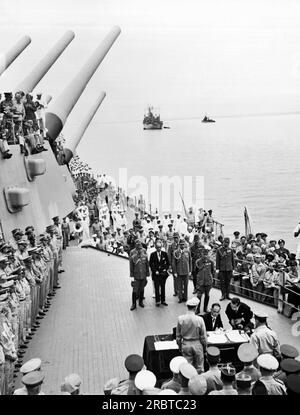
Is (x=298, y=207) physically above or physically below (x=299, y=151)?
below

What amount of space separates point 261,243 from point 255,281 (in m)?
2.76

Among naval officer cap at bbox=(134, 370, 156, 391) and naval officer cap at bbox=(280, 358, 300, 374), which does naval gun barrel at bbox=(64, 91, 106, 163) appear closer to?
naval officer cap at bbox=(134, 370, 156, 391)

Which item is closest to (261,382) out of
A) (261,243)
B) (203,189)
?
(261,243)

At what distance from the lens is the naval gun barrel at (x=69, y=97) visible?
1219 cm

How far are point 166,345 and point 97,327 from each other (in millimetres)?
2147

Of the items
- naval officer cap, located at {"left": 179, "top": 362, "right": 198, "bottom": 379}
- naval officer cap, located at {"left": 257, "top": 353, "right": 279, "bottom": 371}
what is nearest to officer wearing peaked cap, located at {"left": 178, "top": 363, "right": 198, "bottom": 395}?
naval officer cap, located at {"left": 179, "top": 362, "right": 198, "bottom": 379}

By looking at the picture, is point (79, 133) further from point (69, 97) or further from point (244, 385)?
point (244, 385)

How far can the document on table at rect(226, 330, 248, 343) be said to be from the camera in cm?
516

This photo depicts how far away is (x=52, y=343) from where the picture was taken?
6.58 metres

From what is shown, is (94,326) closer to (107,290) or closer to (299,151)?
(107,290)

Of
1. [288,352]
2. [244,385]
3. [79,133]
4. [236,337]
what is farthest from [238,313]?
[79,133]

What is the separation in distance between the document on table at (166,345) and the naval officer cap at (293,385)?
2099 millimetres

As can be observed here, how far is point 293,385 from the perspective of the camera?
10.3ft

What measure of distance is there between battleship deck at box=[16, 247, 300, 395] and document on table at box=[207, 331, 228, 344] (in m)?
1.15
